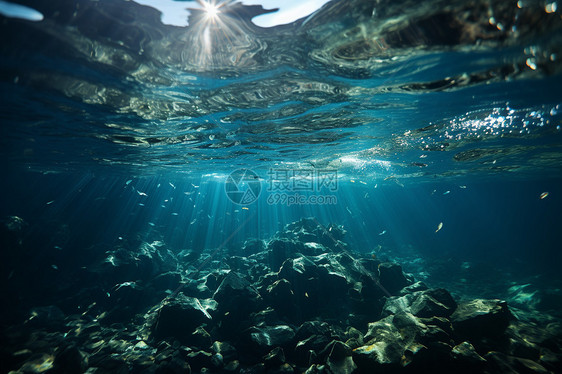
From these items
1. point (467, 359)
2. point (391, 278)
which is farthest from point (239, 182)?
point (467, 359)

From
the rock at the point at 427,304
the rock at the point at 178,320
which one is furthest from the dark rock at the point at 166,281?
the rock at the point at 427,304

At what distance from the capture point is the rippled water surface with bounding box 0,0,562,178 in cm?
576

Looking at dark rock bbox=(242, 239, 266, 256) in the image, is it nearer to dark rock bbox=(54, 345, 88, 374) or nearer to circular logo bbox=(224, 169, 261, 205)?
circular logo bbox=(224, 169, 261, 205)

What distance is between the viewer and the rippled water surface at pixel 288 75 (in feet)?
18.9

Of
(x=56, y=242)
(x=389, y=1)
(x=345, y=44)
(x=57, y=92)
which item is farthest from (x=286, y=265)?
(x=56, y=242)

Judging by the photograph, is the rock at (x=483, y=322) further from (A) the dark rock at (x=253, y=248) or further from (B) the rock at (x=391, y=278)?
(A) the dark rock at (x=253, y=248)

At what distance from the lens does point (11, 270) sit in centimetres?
1512

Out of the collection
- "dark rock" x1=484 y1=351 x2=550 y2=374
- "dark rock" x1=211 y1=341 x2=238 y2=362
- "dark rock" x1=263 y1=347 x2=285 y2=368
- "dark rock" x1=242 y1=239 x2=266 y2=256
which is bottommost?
"dark rock" x1=242 y1=239 x2=266 y2=256

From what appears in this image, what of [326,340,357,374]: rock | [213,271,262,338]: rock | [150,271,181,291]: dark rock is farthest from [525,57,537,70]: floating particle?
[150,271,181,291]: dark rock

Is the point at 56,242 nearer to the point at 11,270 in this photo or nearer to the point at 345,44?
the point at 11,270

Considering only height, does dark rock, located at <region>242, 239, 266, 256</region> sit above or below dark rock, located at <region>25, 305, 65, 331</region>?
below

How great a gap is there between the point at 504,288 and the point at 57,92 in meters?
31.5

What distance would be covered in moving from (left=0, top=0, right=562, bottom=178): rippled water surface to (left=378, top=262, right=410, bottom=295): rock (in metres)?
8.51

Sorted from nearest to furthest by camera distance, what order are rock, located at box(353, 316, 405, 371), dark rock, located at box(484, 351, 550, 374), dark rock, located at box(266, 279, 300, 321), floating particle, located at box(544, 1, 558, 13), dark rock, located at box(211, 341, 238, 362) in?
floating particle, located at box(544, 1, 558, 13)
dark rock, located at box(484, 351, 550, 374)
rock, located at box(353, 316, 405, 371)
dark rock, located at box(211, 341, 238, 362)
dark rock, located at box(266, 279, 300, 321)
